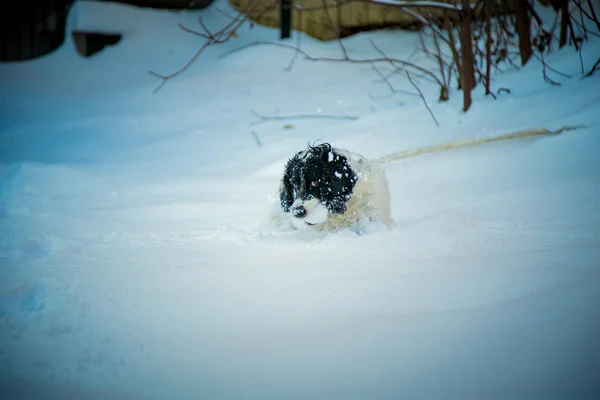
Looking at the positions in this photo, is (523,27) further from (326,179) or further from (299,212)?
(299,212)

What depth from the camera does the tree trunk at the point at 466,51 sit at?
3.38m

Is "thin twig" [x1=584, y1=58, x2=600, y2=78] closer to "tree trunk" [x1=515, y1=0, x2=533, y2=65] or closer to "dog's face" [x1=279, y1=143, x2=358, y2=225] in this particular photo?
"tree trunk" [x1=515, y1=0, x2=533, y2=65]

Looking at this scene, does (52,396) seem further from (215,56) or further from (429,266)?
(215,56)

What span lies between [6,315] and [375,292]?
4.00 ft

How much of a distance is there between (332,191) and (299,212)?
0.21 meters

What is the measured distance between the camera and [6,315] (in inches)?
60.6

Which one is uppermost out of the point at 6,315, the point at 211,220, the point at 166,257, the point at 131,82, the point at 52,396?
the point at 52,396

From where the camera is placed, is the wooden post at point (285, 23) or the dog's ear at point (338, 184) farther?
the wooden post at point (285, 23)

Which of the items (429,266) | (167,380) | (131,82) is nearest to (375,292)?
(429,266)

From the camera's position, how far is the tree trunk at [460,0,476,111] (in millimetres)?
3385

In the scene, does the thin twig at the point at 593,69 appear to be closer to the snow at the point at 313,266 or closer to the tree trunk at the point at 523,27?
the snow at the point at 313,266

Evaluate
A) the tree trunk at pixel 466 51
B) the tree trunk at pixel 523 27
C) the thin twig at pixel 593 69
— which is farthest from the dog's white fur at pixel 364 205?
the tree trunk at pixel 523 27

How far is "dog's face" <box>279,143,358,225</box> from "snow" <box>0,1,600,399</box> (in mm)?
149

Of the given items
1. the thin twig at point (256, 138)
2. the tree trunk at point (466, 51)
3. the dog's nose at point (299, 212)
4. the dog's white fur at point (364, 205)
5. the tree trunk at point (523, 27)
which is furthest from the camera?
the thin twig at point (256, 138)
